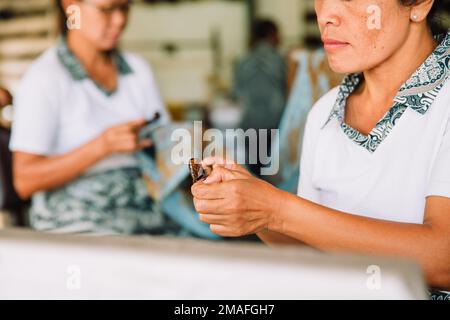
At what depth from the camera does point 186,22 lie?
8.15 metres

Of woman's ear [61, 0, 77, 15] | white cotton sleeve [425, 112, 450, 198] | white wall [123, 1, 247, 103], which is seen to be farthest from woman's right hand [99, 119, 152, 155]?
white wall [123, 1, 247, 103]

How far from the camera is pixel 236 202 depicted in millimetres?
1144

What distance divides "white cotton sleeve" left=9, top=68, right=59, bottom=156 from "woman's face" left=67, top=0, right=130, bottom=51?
25cm

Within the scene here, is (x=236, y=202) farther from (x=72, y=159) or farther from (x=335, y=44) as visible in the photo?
(x=72, y=159)

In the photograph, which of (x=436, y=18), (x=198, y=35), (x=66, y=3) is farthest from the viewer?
(x=198, y=35)

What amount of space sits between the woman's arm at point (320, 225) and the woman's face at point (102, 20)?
125 cm

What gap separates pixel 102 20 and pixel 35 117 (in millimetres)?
448

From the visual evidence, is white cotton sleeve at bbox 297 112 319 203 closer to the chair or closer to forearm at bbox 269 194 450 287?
forearm at bbox 269 194 450 287

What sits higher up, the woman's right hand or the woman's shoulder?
the woman's shoulder

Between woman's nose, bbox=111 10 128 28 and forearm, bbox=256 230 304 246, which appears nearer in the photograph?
forearm, bbox=256 230 304 246

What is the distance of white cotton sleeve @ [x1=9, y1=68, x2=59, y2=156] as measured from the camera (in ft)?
6.92

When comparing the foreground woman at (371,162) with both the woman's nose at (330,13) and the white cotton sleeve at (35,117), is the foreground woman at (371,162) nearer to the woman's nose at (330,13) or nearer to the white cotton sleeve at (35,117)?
the woman's nose at (330,13)

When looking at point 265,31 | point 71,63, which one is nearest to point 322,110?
point 71,63

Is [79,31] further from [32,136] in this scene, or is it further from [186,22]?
[186,22]
